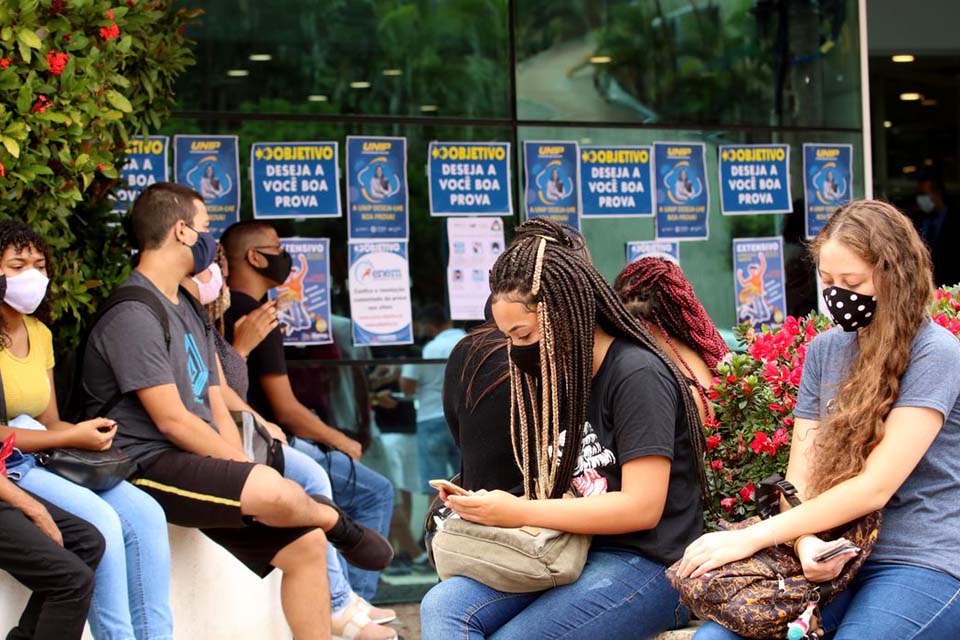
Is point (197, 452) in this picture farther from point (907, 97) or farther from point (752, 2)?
point (907, 97)

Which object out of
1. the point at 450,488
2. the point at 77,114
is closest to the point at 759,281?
the point at 77,114

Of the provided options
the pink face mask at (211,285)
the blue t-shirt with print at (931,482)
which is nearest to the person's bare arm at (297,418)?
the pink face mask at (211,285)

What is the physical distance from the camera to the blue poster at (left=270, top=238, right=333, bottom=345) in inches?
313

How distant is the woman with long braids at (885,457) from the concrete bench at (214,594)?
3187 mm

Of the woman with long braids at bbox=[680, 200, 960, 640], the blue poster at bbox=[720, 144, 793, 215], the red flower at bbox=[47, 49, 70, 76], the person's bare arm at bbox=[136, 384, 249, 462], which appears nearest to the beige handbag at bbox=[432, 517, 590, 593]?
the woman with long braids at bbox=[680, 200, 960, 640]

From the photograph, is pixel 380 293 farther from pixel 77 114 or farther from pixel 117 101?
pixel 77 114

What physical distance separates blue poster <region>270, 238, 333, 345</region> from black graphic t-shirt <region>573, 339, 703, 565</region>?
421cm

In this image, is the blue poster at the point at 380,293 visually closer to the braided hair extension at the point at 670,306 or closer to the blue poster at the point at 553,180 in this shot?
the blue poster at the point at 553,180

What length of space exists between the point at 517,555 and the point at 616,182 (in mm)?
5093

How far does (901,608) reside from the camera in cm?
344

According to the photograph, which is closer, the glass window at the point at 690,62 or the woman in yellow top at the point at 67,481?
the woman in yellow top at the point at 67,481

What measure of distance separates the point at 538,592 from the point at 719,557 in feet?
1.98

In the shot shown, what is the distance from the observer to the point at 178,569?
6105mm

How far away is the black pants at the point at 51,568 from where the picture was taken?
4.85 m
